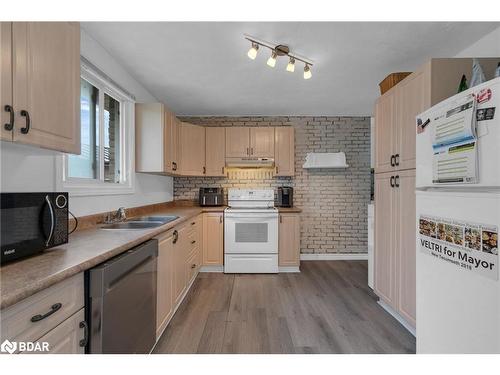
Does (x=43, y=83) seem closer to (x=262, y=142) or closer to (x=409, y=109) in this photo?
(x=409, y=109)

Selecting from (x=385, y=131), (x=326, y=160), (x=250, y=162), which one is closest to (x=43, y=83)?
(x=385, y=131)

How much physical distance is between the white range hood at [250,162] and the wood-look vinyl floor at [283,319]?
168 cm

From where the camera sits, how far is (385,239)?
2.31 meters

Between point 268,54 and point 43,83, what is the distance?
178cm

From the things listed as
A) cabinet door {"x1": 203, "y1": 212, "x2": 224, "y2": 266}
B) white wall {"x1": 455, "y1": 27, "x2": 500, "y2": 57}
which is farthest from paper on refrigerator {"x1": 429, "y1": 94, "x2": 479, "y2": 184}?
cabinet door {"x1": 203, "y1": 212, "x2": 224, "y2": 266}

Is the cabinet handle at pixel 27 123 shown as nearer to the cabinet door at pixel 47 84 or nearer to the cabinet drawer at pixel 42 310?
the cabinet door at pixel 47 84

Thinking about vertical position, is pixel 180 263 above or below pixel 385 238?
below

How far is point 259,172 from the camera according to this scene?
424 cm

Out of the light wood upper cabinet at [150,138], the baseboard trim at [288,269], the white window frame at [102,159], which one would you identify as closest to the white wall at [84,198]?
the white window frame at [102,159]

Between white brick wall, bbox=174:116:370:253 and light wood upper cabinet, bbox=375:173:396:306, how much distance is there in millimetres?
1796

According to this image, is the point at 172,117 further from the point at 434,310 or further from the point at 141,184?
the point at 434,310

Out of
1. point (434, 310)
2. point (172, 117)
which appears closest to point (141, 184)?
point (172, 117)

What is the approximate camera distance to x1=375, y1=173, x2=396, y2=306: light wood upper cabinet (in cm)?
219

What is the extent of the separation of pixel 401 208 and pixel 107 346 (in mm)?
2179
